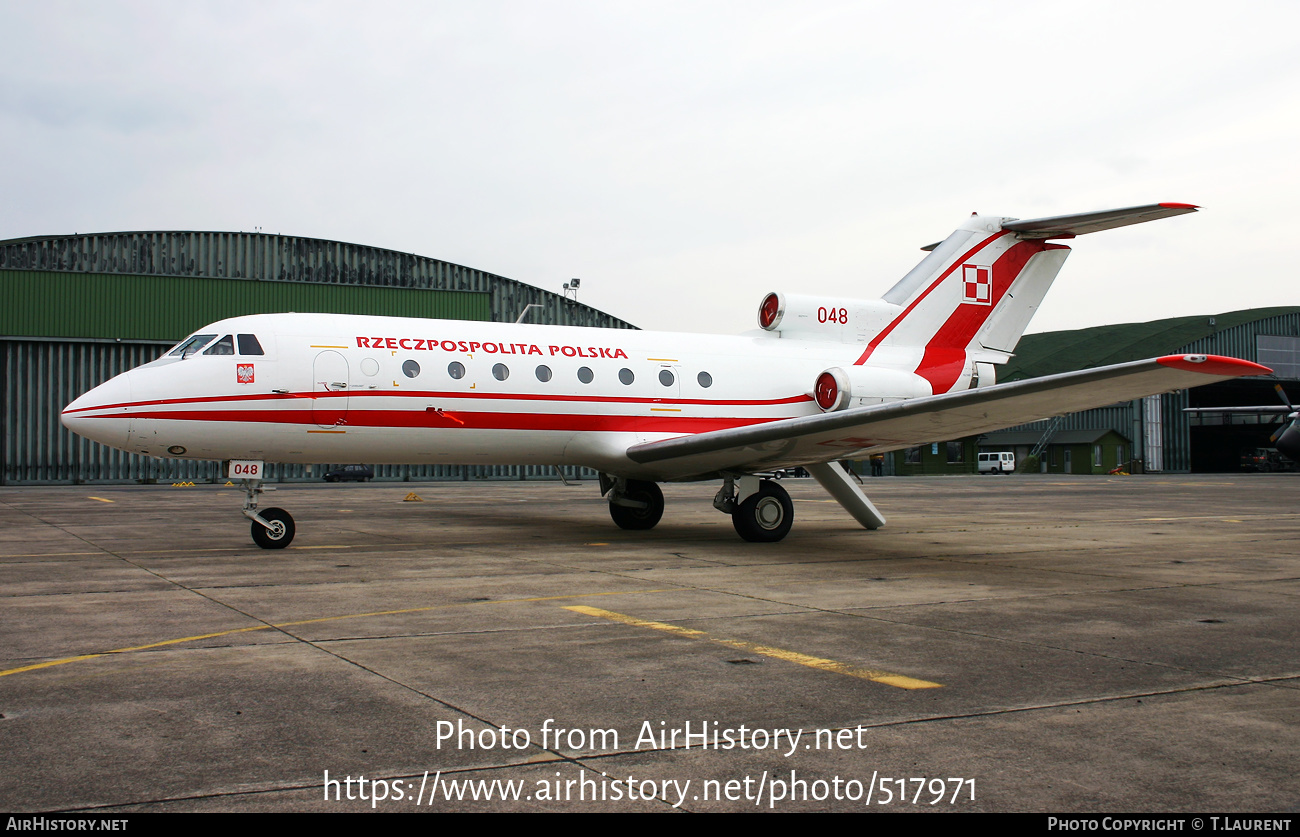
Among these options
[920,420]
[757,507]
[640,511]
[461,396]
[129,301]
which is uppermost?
[129,301]

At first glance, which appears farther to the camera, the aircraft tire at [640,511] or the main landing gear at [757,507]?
the aircraft tire at [640,511]

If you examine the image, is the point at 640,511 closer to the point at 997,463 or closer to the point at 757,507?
the point at 757,507

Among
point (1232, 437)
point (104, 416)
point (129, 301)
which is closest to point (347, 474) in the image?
point (129, 301)

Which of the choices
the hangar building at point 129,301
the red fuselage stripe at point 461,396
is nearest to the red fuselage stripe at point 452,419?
the red fuselage stripe at point 461,396

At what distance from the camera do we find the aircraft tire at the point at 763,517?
48.6 feet

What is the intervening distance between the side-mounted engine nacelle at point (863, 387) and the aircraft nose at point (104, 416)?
10708 mm

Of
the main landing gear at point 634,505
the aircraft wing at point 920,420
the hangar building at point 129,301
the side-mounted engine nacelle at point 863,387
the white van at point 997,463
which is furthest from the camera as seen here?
the white van at point 997,463

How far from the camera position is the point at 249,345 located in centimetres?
1323

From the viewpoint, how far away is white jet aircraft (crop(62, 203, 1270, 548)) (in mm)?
12602

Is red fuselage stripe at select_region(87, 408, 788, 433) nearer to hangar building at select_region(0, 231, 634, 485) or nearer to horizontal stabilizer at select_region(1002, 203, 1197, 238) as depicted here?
horizontal stabilizer at select_region(1002, 203, 1197, 238)

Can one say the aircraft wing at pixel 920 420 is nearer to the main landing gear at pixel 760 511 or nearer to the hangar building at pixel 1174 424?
the main landing gear at pixel 760 511

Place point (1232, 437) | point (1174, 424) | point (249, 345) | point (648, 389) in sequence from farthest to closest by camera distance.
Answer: point (1232, 437)
point (1174, 424)
point (648, 389)
point (249, 345)

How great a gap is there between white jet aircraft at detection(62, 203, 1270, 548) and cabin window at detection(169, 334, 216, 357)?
3cm

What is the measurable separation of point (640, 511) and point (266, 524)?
6471 millimetres
